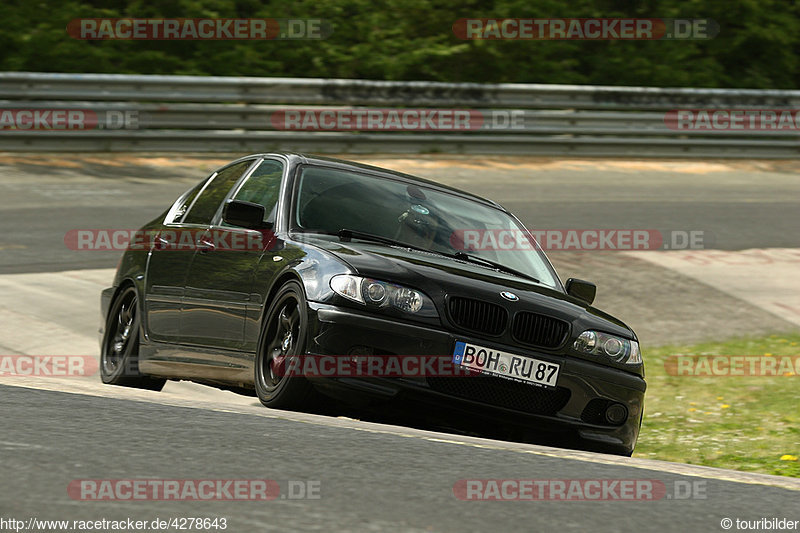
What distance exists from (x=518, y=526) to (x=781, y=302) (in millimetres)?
9026

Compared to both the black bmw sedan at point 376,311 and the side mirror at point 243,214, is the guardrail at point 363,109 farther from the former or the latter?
the side mirror at point 243,214

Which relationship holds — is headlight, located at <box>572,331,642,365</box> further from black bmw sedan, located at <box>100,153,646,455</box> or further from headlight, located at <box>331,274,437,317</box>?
headlight, located at <box>331,274,437,317</box>

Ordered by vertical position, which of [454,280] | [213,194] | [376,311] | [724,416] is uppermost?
[213,194]

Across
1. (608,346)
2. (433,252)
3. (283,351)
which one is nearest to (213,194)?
(433,252)

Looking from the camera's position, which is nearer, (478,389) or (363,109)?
(478,389)

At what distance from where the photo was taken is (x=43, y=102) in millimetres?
16688

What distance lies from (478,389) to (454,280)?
0.54 m

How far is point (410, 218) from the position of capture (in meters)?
7.01

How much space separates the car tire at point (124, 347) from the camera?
7.75 meters

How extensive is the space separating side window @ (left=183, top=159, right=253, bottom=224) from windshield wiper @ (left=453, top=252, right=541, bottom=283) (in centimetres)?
160

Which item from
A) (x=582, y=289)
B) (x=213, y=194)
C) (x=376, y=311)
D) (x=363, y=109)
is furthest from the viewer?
(x=363, y=109)

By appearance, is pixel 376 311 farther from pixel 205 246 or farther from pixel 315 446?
pixel 205 246

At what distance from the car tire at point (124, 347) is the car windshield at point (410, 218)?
1541 mm

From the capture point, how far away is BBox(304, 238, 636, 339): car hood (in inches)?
234
